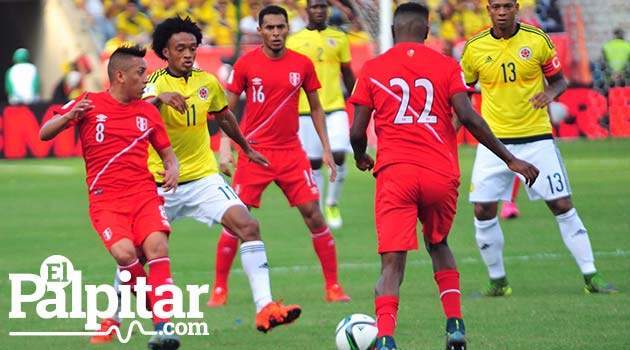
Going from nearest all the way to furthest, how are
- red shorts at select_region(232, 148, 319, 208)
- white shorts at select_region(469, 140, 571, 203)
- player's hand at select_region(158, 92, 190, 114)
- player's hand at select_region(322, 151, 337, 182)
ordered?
player's hand at select_region(158, 92, 190, 114) < white shorts at select_region(469, 140, 571, 203) < player's hand at select_region(322, 151, 337, 182) < red shorts at select_region(232, 148, 319, 208)

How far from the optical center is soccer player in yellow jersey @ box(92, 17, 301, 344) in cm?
971

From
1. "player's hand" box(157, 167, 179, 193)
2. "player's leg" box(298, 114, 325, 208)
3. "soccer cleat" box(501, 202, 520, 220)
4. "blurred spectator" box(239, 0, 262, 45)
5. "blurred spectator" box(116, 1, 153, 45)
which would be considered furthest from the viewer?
"blurred spectator" box(116, 1, 153, 45)

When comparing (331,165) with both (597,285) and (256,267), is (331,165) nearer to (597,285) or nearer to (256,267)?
(256,267)

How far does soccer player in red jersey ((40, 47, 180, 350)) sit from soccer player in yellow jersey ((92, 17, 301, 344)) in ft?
1.54

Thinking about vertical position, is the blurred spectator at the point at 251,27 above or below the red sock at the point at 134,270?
above

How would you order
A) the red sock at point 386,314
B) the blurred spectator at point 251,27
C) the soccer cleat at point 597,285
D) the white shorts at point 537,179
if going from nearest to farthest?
1. the red sock at point 386,314
2. the soccer cleat at point 597,285
3. the white shorts at point 537,179
4. the blurred spectator at point 251,27

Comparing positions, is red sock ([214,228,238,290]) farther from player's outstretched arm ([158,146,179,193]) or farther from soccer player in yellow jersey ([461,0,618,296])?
player's outstretched arm ([158,146,179,193])

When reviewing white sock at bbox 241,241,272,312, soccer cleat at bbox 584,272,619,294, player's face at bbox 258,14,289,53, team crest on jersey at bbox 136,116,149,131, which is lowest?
soccer cleat at bbox 584,272,619,294

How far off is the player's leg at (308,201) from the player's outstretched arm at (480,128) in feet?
10.9

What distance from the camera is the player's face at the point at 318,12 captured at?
14633 mm

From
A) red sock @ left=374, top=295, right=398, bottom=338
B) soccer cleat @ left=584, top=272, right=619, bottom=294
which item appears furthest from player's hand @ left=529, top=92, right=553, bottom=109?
red sock @ left=374, top=295, right=398, bottom=338

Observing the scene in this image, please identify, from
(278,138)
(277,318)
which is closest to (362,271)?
(278,138)

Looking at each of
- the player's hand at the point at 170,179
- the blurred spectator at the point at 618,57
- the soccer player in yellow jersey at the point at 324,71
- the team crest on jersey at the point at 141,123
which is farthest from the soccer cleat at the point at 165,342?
the blurred spectator at the point at 618,57

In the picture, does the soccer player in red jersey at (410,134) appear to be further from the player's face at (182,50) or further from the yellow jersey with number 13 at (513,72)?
the yellow jersey with number 13 at (513,72)
